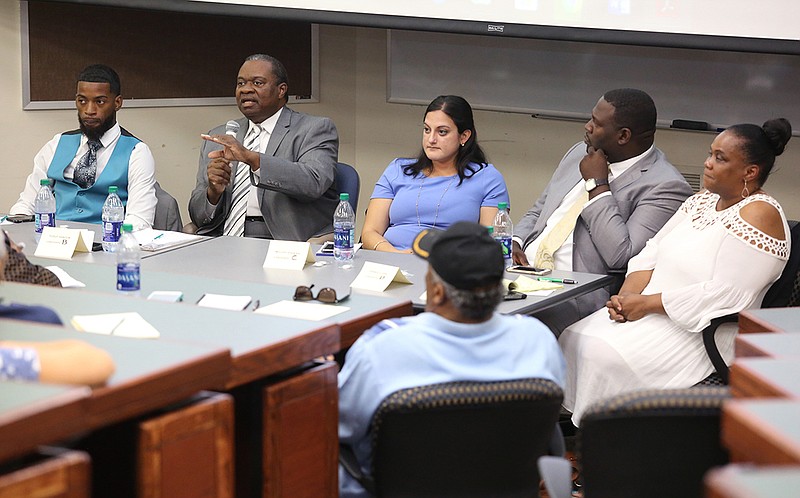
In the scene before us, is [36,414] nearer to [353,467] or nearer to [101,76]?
[353,467]

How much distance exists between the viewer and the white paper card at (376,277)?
3.27 m

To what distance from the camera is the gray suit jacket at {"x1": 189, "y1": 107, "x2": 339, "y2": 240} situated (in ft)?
15.1

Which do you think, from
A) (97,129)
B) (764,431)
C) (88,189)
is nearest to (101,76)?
(97,129)

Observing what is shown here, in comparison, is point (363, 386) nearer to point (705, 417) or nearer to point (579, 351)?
point (705, 417)

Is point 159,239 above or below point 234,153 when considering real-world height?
below

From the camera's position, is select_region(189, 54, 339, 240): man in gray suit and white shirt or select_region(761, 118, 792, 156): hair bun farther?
select_region(189, 54, 339, 240): man in gray suit and white shirt

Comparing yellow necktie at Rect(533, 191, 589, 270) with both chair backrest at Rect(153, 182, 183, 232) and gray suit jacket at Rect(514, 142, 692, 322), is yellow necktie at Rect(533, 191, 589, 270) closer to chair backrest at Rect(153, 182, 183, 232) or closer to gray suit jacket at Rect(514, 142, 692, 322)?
gray suit jacket at Rect(514, 142, 692, 322)

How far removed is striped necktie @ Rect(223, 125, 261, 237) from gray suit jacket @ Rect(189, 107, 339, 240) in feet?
0.08

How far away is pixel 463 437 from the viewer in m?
2.08

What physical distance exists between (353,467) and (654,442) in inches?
36.1

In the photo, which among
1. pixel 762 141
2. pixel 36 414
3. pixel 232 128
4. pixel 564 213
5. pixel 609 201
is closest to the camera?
pixel 36 414

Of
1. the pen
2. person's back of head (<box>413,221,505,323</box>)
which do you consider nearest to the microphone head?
the pen

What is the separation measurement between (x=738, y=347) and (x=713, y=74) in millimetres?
3425

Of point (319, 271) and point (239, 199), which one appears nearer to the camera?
point (319, 271)
